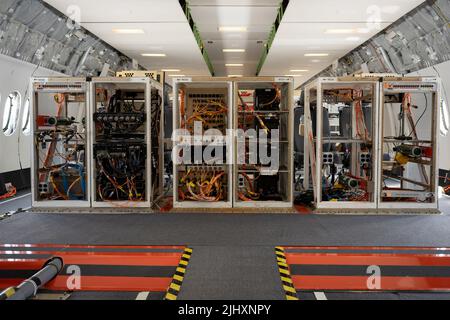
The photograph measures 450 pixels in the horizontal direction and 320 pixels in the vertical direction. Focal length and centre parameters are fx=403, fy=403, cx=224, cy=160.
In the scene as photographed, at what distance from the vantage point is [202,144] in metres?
6.34

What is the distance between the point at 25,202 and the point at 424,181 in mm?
6695

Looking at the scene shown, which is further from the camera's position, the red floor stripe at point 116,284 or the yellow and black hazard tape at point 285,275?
the red floor stripe at point 116,284

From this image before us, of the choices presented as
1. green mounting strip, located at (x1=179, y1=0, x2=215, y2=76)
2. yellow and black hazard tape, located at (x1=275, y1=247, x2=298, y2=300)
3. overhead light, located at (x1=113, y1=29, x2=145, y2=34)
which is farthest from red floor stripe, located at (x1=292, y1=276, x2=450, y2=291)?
overhead light, located at (x1=113, y1=29, x2=145, y2=34)

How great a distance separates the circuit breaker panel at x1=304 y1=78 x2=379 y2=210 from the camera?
6.04m

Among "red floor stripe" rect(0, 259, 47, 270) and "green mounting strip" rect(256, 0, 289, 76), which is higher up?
"green mounting strip" rect(256, 0, 289, 76)

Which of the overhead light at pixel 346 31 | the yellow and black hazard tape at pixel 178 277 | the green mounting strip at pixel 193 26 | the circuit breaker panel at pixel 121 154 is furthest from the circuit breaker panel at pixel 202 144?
the overhead light at pixel 346 31

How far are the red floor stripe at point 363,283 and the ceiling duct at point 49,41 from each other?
6.10 m

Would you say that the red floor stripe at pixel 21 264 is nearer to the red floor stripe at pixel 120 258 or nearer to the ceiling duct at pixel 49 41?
the red floor stripe at pixel 120 258

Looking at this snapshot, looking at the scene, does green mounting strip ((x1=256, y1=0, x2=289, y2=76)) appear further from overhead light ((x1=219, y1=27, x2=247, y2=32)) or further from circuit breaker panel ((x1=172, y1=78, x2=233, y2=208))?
circuit breaker panel ((x1=172, y1=78, x2=233, y2=208))

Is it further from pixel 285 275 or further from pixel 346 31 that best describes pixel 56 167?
pixel 346 31

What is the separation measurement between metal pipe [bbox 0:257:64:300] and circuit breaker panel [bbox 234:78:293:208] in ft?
10.8

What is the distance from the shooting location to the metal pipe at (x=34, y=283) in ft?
8.91
